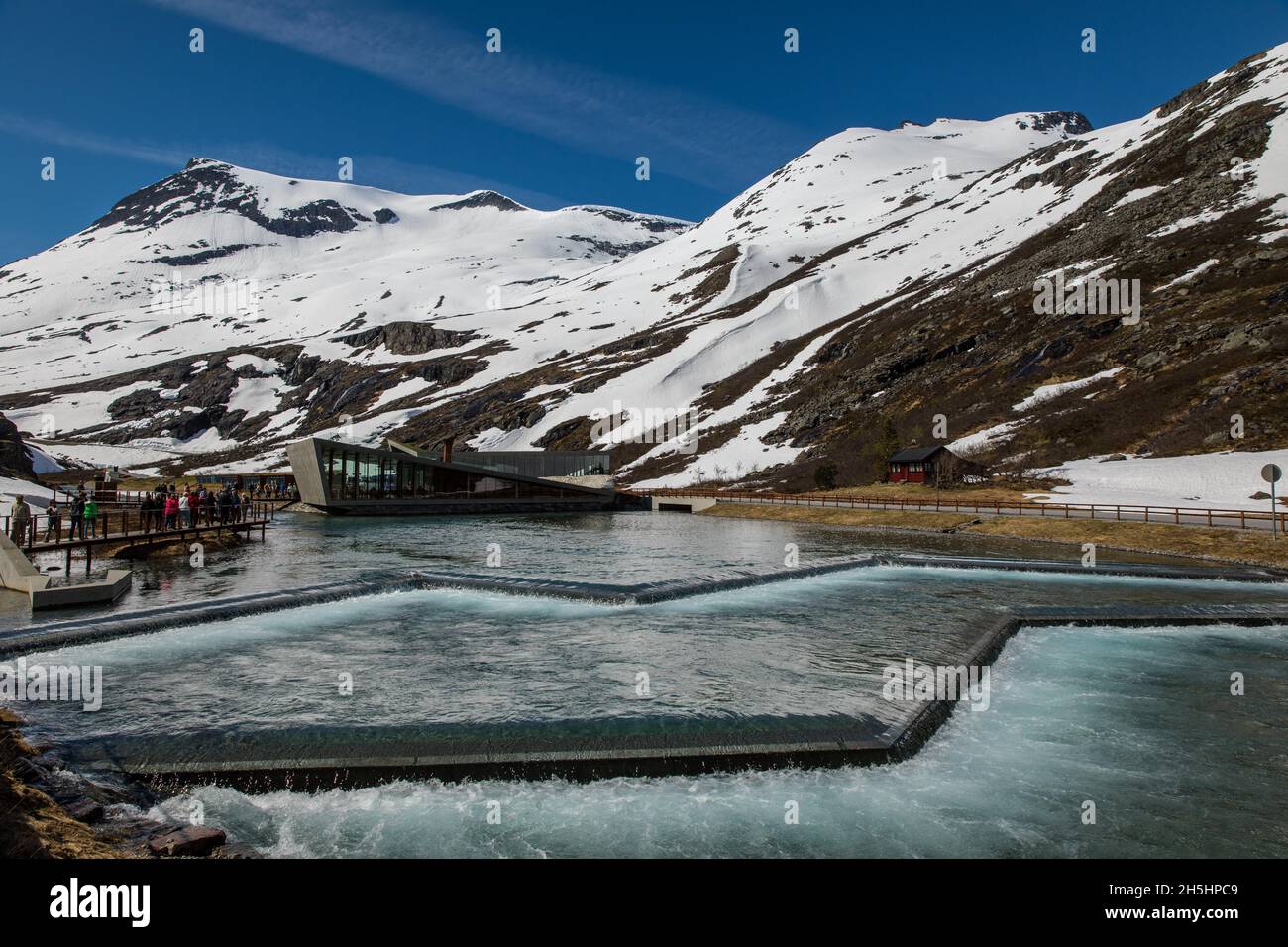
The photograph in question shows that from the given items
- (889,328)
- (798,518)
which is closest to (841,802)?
(798,518)

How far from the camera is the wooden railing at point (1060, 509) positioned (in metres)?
41.8

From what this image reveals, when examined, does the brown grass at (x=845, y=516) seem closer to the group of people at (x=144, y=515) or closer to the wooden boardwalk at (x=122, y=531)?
the wooden boardwalk at (x=122, y=531)

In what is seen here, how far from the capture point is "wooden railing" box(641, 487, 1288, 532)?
4181 cm

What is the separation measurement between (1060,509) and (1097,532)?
7.80m

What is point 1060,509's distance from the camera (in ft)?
166

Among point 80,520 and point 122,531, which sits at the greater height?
point 80,520

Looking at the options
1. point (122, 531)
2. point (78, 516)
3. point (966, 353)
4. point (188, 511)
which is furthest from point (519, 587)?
point (966, 353)

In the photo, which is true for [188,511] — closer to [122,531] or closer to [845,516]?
[122,531]

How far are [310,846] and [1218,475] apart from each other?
2621 inches

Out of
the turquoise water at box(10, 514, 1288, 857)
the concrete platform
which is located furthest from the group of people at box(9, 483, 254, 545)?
the turquoise water at box(10, 514, 1288, 857)

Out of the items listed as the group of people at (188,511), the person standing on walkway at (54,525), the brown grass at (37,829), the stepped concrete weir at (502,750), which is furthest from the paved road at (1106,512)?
the person standing on walkway at (54,525)

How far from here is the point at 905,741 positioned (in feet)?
38.6

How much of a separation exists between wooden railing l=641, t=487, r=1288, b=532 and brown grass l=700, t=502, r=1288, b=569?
63.6 inches

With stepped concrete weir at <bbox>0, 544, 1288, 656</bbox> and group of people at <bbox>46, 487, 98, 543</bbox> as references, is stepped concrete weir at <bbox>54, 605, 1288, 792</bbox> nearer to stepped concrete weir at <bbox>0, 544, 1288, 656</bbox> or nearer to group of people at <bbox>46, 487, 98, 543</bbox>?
stepped concrete weir at <bbox>0, 544, 1288, 656</bbox>
